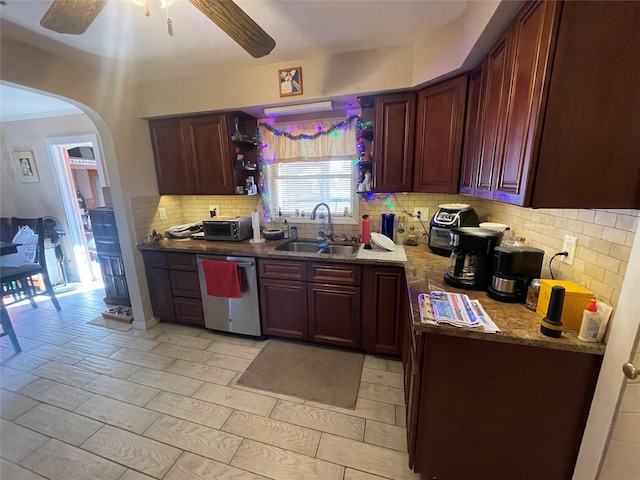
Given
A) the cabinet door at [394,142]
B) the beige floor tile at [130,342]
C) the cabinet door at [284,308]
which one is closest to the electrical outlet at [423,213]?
the cabinet door at [394,142]


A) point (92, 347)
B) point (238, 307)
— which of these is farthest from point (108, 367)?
point (238, 307)

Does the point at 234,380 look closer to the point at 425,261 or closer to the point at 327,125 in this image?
the point at 425,261

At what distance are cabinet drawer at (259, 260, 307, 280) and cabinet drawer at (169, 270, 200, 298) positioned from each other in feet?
2.66

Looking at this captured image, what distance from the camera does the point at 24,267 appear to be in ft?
9.73

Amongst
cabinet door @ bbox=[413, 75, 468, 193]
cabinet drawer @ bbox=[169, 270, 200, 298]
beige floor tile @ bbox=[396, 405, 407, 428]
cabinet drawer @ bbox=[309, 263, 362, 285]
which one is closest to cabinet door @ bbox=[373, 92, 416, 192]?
cabinet door @ bbox=[413, 75, 468, 193]

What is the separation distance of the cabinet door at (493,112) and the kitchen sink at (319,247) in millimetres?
1265

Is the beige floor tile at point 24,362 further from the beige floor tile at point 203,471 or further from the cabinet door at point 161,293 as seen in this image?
the beige floor tile at point 203,471

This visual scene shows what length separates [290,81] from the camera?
7.47 feet

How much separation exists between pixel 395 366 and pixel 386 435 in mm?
676

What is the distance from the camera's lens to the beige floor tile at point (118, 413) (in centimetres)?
174

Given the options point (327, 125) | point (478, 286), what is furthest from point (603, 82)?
point (327, 125)

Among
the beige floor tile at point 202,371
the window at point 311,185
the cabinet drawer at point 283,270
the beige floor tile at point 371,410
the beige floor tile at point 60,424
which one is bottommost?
the beige floor tile at point 60,424

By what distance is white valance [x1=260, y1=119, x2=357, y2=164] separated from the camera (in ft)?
8.63

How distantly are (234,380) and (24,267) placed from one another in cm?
298
